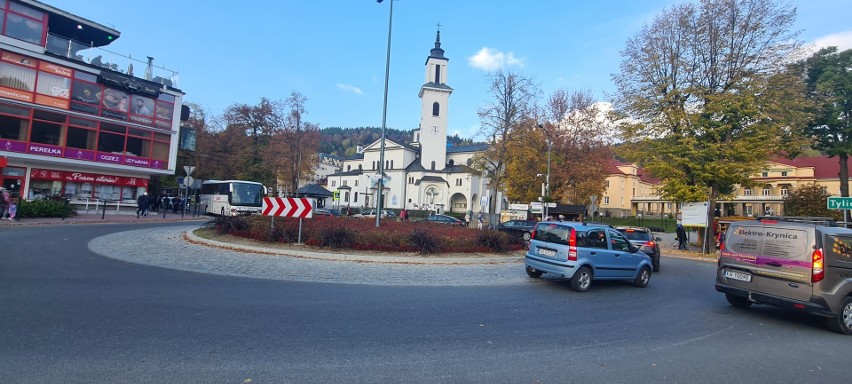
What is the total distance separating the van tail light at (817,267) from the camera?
7.18 metres

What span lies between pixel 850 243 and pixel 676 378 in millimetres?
5530

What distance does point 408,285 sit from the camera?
10016mm

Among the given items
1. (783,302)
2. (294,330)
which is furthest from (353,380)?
(783,302)

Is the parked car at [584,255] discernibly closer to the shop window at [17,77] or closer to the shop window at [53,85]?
the shop window at [53,85]

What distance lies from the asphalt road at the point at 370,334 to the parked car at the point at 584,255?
645 millimetres

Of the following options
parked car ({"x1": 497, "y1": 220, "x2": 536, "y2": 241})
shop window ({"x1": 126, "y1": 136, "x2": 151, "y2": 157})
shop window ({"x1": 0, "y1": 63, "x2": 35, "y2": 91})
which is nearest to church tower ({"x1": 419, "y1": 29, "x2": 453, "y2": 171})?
Result: shop window ({"x1": 126, "y1": 136, "x2": 151, "y2": 157})

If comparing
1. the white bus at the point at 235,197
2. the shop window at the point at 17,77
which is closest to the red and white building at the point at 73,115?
the shop window at the point at 17,77

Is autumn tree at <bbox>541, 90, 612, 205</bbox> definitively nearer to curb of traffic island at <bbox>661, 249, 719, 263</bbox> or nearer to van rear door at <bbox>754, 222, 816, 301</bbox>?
curb of traffic island at <bbox>661, 249, 719, 263</bbox>

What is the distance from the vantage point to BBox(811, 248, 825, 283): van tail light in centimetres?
718

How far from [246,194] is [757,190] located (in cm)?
7788

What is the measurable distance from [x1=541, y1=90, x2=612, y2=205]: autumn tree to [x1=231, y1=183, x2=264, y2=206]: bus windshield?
27.0m

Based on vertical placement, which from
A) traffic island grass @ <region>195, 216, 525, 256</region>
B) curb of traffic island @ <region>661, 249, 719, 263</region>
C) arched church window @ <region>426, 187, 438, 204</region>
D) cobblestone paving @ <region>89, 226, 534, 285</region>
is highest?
arched church window @ <region>426, 187, 438, 204</region>

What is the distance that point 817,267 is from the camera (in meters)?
7.20

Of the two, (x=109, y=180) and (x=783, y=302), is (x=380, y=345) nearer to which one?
(x=783, y=302)
